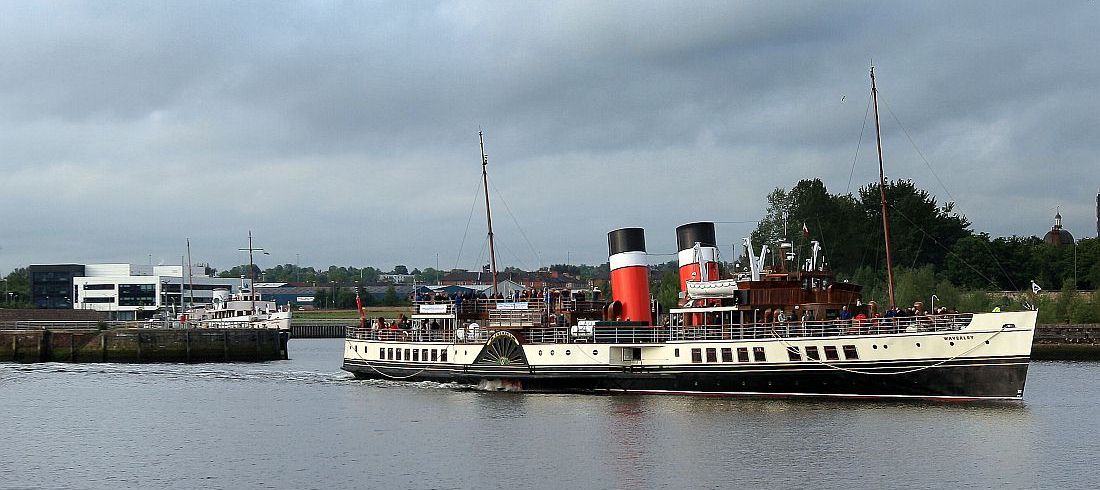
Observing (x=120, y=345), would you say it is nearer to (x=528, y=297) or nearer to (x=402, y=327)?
(x=402, y=327)

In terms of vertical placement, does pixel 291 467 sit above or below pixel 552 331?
below

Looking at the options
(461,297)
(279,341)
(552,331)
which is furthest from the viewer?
(279,341)

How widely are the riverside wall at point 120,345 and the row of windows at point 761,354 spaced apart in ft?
162

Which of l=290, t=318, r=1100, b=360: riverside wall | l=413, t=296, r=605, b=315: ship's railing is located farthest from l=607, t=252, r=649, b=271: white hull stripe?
l=290, t=318, r=1100, b=360: riverside wall

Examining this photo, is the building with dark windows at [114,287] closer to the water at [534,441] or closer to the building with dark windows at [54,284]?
the building with dark windows at [54,284]

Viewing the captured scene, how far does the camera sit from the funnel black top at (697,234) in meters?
56.8

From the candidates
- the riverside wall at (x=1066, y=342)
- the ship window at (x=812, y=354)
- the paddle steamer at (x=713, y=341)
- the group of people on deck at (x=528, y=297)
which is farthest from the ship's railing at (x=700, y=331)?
the riverside wall at (x=1066, y=342)

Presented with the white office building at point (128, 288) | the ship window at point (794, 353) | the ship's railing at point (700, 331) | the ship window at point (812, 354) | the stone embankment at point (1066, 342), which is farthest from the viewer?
the white office building at point (128, 288)

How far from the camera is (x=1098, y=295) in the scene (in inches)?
4296

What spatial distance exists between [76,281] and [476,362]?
13800 centimetres

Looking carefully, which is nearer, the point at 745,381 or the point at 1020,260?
the point at 745,381

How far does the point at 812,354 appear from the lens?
48250 mm

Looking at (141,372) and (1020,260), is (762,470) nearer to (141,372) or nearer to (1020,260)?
(141,372)

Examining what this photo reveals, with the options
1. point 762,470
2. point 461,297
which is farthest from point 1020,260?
point 762,470
